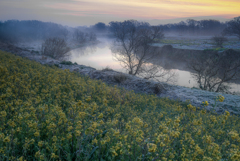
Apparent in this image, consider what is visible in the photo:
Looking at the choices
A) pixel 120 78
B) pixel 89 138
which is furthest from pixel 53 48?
pixel 89 138

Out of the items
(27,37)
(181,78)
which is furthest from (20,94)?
(27,37)

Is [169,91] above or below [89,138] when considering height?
below

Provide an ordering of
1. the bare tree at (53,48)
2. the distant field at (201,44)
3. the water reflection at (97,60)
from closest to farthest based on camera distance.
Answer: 1. the bare tree at (53,48)
2. the water reflection at (97,60)
3. the distant field at (201,44)

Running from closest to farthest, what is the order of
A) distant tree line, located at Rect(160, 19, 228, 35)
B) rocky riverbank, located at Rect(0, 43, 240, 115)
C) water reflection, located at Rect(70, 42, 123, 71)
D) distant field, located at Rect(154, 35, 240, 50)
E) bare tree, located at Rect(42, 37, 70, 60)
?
rocky riverbank, located at Rect(0, 43, 240, 115)
bare tree, located at Rect(42, 37, 70, 60)
water reflection, located at Rect(70, 42, 123, 71)
distant field, located at Rect(154, 35, 240, 50)
distant tree line, located at Rect(160, 19, 228, 35)

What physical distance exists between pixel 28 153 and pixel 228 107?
1166 centimetres

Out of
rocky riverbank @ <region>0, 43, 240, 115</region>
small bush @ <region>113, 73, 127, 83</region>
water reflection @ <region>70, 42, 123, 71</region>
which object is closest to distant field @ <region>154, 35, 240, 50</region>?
water reflection @ <region>70, 42, 123, 71</region>

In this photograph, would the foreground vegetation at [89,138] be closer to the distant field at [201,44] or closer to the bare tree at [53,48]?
the bare tree at [53,48]

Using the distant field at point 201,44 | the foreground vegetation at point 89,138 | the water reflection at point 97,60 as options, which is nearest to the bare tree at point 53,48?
the water reflection at point 97,60

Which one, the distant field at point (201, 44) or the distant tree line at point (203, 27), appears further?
the distant tree line at point (203, 27)

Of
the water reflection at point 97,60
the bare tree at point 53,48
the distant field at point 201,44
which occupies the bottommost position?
the water reflection at point 97,60

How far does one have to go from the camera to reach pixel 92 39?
7688cm

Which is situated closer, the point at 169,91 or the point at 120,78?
the point at 169,91

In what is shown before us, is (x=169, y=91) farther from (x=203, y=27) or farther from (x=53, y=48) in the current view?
(x=203, y=27)

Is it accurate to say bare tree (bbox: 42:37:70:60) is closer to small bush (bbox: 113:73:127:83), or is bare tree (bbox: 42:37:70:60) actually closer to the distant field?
small bush (bbox: 113:73:127:83)
